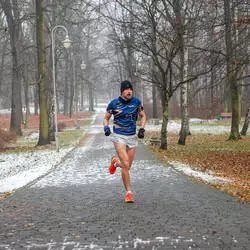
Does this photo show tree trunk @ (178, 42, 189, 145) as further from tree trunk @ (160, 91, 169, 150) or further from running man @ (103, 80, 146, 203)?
running man @ (103, 80, 146, 203)

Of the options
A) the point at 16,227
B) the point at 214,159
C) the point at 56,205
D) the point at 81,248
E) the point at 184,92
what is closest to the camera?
the point at 81,248

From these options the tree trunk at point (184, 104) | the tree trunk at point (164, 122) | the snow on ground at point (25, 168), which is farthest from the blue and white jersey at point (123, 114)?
the tree trunk at point (184, 104)

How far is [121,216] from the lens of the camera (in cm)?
597

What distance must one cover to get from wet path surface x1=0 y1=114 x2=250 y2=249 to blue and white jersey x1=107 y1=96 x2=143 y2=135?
127 cm

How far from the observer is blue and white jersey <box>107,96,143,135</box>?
22.9 ft

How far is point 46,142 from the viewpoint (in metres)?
20.6

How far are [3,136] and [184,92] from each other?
31.2 ft

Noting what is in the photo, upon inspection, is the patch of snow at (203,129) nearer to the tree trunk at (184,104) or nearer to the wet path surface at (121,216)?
the tree trunk at (184,104)

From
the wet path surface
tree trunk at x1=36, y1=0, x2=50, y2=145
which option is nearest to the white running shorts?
the wet path surface

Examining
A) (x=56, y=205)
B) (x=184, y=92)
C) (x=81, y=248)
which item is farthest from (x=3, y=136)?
(x=81, y=248)

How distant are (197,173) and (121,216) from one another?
5.26m

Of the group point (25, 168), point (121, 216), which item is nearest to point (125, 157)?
point (121, 216)

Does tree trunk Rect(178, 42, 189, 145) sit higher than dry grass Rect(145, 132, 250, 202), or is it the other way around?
tree trunk Rect(178, 42, 189, 145)

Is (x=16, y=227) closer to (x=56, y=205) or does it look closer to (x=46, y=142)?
(x=56, y=205)
